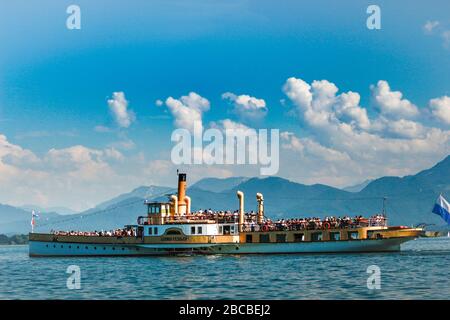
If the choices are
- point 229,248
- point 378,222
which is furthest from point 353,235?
point 229,248

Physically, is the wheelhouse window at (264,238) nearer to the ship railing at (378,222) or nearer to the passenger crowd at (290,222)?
the passenger crowd at (290,222)

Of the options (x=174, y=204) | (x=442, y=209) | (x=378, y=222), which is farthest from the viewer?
(x=174, y=204)

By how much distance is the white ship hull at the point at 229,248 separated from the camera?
82438 mm

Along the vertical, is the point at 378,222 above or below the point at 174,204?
below

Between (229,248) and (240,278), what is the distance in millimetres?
29069

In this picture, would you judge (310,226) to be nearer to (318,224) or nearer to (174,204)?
(318,224)

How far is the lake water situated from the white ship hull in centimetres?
289

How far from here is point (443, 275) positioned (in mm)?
56531

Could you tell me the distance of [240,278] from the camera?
56.4 metres

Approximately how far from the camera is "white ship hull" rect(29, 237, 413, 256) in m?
82.4

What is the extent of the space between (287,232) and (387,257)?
13.9 meters

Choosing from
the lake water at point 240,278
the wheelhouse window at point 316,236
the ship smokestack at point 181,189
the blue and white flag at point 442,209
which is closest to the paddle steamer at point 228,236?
the ship smokestack at point 181,189
